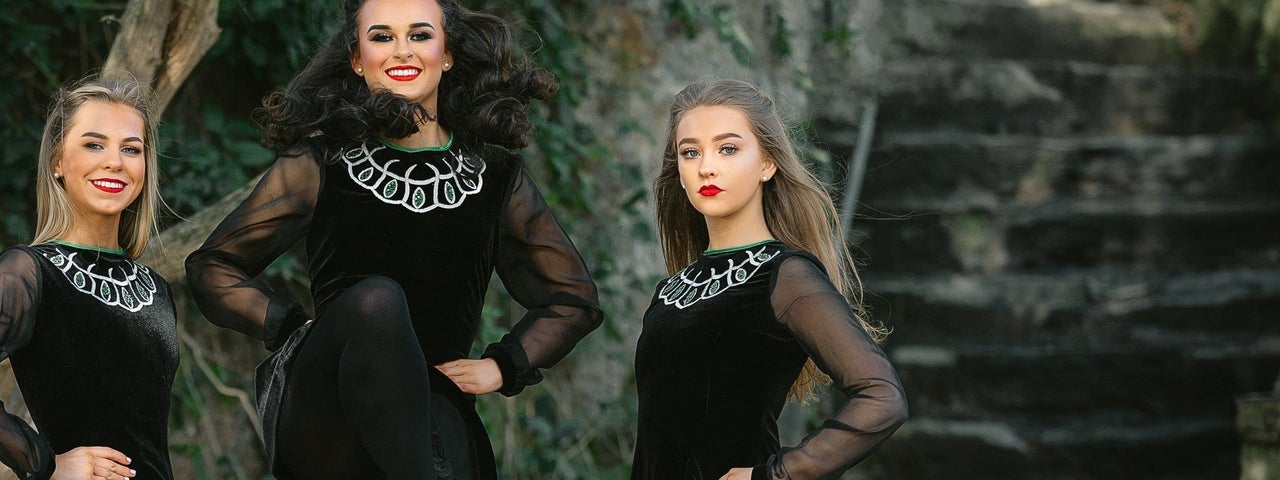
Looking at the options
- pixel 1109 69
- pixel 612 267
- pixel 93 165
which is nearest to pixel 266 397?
pixel 93 165

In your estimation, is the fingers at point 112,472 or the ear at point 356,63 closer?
the fingers at point 112,472

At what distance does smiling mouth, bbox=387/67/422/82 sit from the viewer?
2.65m

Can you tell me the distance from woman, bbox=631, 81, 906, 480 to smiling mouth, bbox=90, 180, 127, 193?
101 cm

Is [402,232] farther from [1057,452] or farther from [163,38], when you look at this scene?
[1057,452]

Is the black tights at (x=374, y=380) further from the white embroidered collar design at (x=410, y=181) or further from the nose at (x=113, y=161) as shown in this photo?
the nose at (x=113, y=161)

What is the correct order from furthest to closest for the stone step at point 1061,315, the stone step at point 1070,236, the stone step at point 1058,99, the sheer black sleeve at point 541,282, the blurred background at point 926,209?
the stone step at point 1058,99 < the stone step at point 1070,236 < the stone step at point 1061,315 < the blurred background at point 926,209 < the sheer black sleeve at point 541,282

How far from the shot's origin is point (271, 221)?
262 cm

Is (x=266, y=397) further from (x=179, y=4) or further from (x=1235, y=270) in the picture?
(x=1235, y=270)

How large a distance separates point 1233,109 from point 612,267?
3.03 m

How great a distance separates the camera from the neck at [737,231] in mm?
2582

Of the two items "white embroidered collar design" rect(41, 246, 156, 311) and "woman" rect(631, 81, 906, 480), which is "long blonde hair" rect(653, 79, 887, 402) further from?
"white embroidered collar design" rect(41, 246, 156, 311)

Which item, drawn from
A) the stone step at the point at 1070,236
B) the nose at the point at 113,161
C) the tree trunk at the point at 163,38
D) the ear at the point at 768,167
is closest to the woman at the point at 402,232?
the nose at the point at 113,161

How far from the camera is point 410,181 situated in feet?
8.64

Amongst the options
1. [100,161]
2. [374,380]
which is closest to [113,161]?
[100,161]
